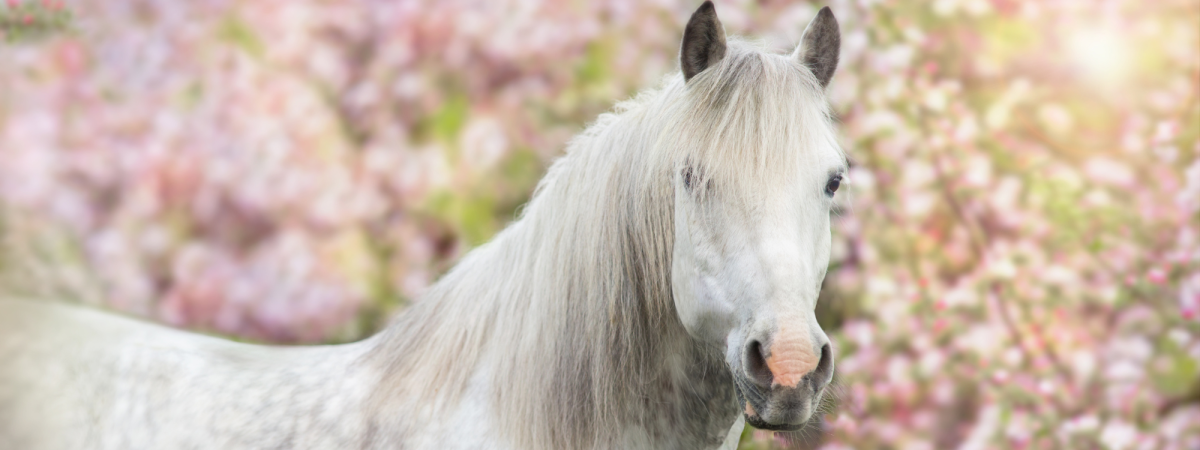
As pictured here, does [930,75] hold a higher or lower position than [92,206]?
lower

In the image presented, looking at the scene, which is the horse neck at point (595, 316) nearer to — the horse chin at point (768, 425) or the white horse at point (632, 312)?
the white horse at point (632, 312)

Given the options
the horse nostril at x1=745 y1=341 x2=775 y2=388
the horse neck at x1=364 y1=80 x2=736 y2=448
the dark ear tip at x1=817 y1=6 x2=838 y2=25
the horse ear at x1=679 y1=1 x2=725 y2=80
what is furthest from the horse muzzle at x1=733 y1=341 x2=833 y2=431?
the dark ear tip at x1=817 y1=6 x2=838 y2=25

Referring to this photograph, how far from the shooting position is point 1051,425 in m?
3.11

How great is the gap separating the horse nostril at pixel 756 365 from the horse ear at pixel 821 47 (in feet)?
2.07

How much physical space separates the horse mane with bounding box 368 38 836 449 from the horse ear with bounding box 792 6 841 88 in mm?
55

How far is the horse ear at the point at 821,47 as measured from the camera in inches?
59.8

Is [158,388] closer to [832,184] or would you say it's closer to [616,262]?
[616,262]

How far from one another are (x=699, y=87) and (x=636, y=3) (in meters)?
2.20

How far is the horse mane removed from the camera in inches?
Result: 53.7

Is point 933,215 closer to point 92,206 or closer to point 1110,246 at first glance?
point 1110,246

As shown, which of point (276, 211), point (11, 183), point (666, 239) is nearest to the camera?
point (666, 239)

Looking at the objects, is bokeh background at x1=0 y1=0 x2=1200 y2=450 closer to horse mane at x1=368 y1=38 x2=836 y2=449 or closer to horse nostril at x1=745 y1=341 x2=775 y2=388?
horse mane at x1=368 y1=38 x2=836 y2=449

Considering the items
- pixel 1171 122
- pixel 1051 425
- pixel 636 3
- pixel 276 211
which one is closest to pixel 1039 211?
pixel 1171 122

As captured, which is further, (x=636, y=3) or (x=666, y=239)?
(x=636, y=3)
